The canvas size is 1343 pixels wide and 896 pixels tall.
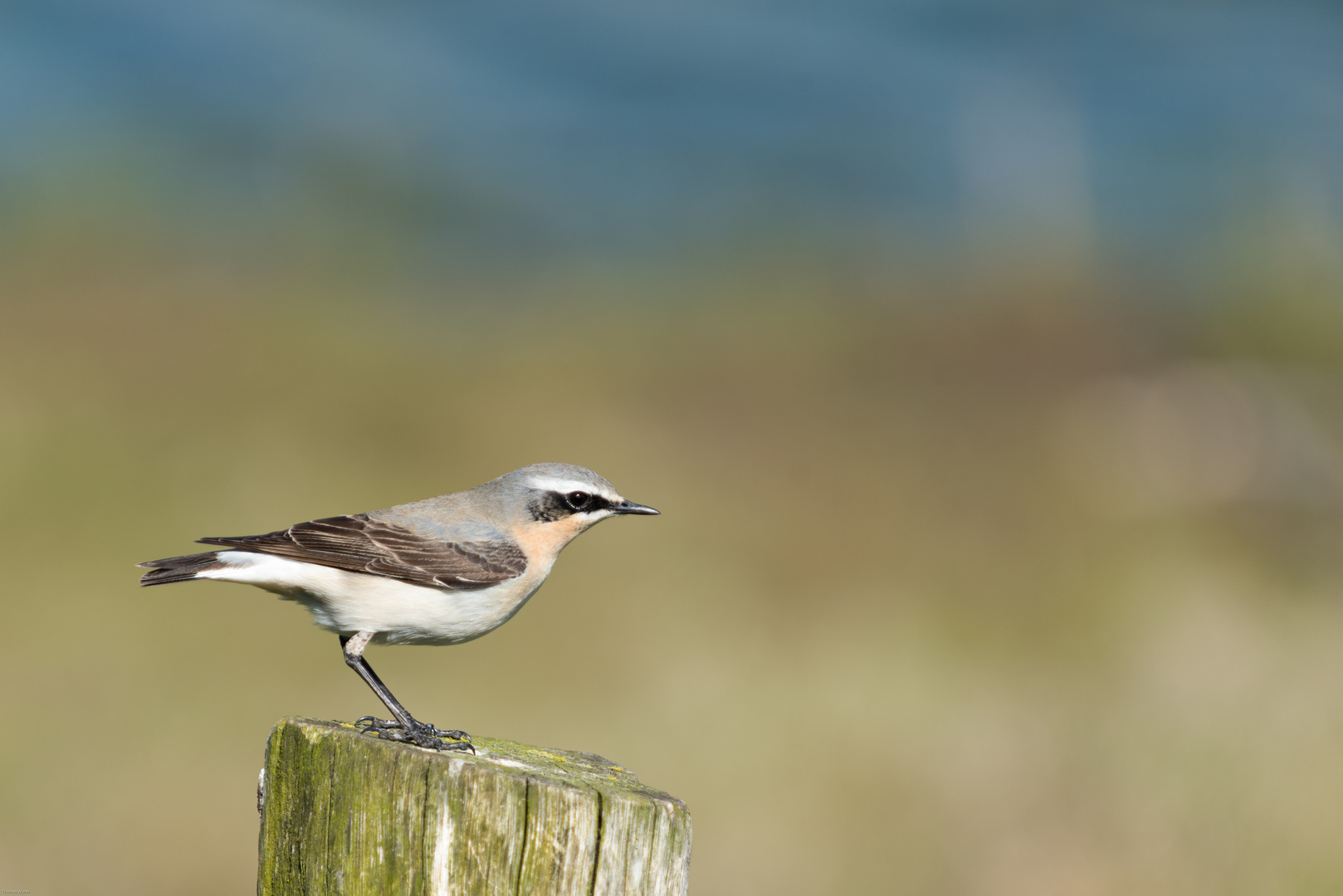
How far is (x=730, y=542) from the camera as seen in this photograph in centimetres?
1588

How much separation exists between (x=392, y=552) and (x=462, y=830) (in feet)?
7.22

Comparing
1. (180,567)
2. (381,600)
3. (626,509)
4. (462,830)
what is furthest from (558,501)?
(462,830)

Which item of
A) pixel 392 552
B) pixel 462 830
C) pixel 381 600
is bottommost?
pixel 462 830

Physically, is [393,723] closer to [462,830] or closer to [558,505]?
[558,505]

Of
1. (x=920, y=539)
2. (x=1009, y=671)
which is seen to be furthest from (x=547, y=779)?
(x=920, y=539)

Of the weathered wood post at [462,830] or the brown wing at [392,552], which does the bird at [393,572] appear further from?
the weathered wood post at [462,830]

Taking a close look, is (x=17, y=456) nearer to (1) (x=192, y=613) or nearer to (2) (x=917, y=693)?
(1) (x=192, y=613)

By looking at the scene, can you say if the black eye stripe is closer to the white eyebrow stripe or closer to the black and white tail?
the white eyebrow stripe

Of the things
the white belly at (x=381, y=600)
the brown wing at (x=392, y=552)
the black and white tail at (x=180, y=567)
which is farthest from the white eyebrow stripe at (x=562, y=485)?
the black and white tail at (x=180, y=567)

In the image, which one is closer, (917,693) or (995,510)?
(917,693)

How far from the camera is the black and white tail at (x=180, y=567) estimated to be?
15.7 ft

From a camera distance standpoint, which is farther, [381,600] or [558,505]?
[558,505]

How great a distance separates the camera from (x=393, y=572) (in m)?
5.04

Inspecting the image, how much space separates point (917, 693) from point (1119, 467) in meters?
8.81
